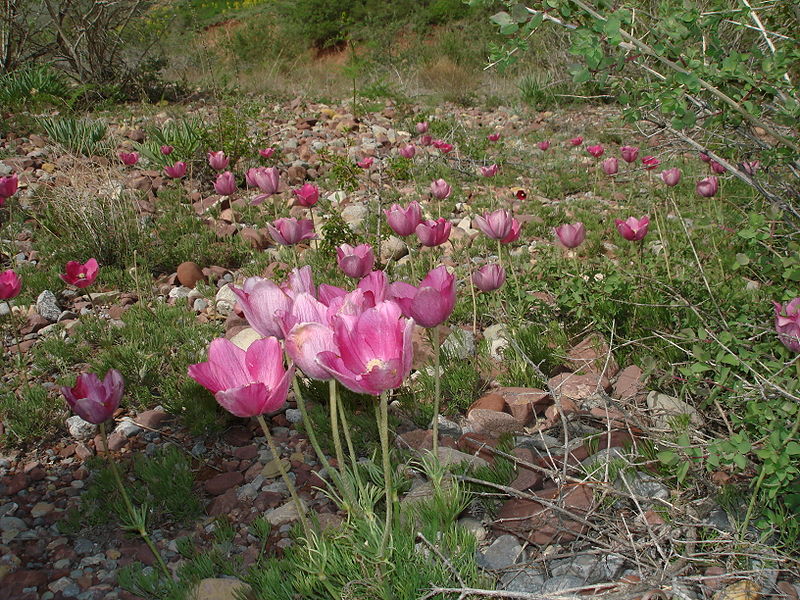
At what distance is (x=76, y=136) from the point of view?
6.61 metres

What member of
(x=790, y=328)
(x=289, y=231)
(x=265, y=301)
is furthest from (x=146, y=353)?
(x=790, y=328)

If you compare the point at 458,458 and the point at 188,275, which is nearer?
the point at 458,458

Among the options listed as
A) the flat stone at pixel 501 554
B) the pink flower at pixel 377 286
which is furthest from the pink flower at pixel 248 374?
the flat stone at pixel 501 554

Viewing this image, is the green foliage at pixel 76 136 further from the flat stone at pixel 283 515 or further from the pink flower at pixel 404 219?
the flat stone at pixel 283 515

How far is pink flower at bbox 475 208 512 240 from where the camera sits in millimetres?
2998

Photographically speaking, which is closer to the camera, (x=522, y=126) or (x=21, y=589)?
(x=21, y=589)

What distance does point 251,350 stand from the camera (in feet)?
5.09

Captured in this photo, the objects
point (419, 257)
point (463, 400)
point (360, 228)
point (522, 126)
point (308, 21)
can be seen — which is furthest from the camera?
point (308, 21)

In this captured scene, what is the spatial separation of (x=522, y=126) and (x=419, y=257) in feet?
18.4

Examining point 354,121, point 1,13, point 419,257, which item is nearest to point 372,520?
point 419,257

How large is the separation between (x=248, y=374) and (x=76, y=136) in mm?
6129

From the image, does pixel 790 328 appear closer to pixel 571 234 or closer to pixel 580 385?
pixel 580 385

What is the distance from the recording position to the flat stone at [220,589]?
182cm

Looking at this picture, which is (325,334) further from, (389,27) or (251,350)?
(389,27)
